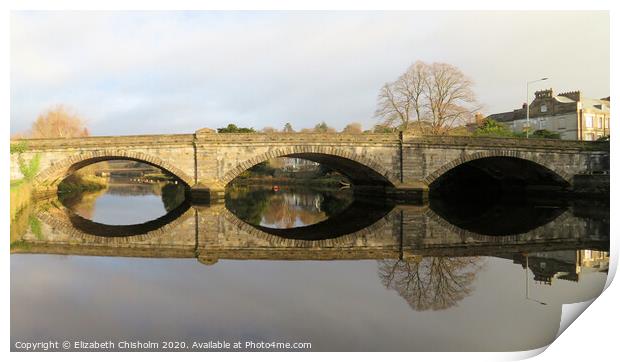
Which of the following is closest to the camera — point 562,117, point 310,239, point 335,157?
point 310,239

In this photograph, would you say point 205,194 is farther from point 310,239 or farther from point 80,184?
point 80,184

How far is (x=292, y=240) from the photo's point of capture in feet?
37.7

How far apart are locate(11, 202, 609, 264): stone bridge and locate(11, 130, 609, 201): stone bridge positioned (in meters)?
6.73

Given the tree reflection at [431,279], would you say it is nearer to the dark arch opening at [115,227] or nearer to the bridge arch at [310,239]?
the bridge arch at [310,239]

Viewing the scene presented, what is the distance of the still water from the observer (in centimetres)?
460

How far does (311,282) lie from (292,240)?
4651 mm

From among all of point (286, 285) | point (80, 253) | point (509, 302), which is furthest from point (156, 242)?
point (509, 302)

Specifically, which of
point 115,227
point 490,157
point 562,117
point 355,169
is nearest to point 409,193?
point 355,169


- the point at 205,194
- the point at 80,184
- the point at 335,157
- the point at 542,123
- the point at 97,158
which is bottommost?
the point at 205,194

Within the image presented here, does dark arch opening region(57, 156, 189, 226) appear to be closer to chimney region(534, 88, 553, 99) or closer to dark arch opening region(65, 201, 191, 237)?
dark arch opening region(65, 201, 191, 237)

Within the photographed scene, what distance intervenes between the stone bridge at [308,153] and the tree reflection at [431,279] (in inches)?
547

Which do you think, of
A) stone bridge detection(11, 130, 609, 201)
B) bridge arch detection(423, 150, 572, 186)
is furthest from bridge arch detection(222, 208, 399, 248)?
bridge arch detection(423, 150, 572, 186)

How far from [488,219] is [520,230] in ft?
9.20

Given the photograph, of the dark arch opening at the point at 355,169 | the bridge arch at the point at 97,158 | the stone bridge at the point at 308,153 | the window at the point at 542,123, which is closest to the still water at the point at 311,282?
the bridge arch at the point at 97,158
